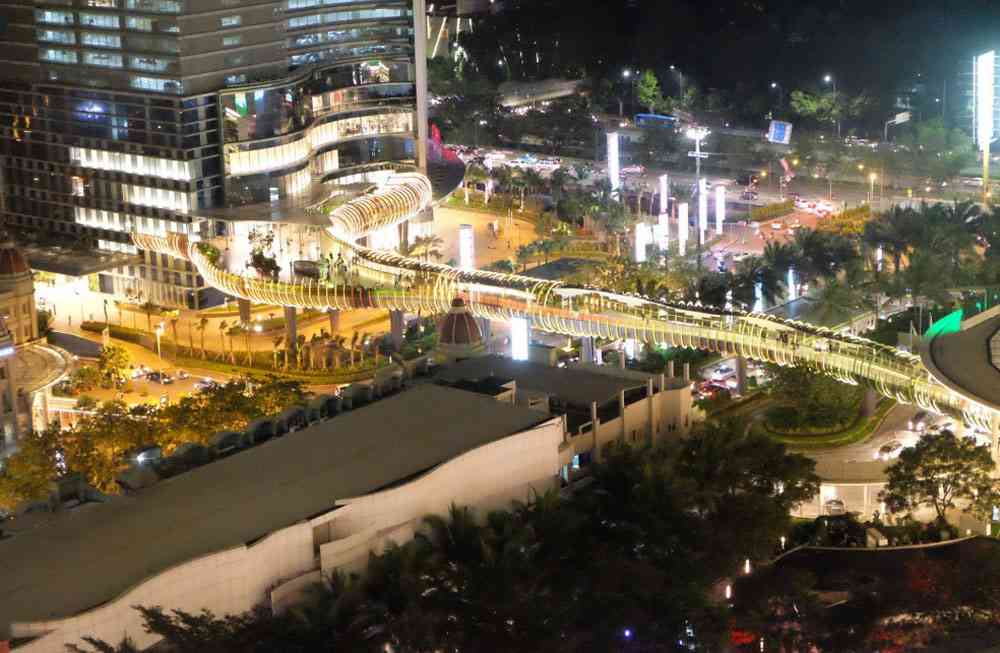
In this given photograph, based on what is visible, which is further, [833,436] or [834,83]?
[834,83]

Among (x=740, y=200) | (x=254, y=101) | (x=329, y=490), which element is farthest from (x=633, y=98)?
(x=329, y=490)

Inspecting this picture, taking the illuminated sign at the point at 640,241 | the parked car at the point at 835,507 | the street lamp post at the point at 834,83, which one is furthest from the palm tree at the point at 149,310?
the street lamp post at the point at 834,83

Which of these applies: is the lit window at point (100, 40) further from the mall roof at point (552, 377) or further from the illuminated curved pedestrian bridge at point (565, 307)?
the mall roof at point (552, 377)

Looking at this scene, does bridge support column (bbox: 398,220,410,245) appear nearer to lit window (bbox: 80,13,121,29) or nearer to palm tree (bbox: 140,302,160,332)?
palm tree (bbox: 140,302,160,332)

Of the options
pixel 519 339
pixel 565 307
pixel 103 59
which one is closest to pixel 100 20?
pixel 103 59

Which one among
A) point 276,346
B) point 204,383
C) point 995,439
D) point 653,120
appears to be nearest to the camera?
point 995,439

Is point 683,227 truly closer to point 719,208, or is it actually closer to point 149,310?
point 719,208
